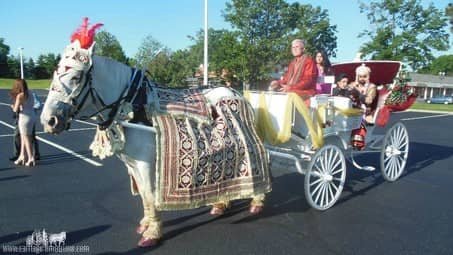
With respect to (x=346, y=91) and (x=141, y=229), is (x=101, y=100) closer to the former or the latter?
(x=141, y=229)

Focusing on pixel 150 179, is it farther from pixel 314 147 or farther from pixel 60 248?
pixel 314 147

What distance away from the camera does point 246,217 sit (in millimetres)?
4730

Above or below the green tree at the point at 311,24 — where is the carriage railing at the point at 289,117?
below

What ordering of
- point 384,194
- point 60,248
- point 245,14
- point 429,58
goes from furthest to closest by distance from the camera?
point 245,14 < point 429,58 < point 384,194 < point 60,248

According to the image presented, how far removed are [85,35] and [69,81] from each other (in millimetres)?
421

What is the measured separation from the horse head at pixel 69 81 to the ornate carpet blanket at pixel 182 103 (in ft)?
2.62

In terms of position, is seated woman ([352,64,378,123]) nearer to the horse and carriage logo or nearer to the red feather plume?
the red feather plume

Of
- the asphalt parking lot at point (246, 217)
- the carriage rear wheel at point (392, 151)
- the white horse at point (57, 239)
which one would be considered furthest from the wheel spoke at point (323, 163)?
the white horse at point (57, 239)

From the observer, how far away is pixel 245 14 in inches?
1635

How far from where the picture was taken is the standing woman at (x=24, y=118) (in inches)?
286

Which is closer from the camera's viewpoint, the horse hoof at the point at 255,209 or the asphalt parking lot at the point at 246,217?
the asphalt parking lot at the point at 246,217

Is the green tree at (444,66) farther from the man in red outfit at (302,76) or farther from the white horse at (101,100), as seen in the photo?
the white horse at (101,100)

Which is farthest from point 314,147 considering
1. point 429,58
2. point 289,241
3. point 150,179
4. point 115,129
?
point 429,58

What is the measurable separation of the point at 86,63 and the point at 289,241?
2803 millimetres
